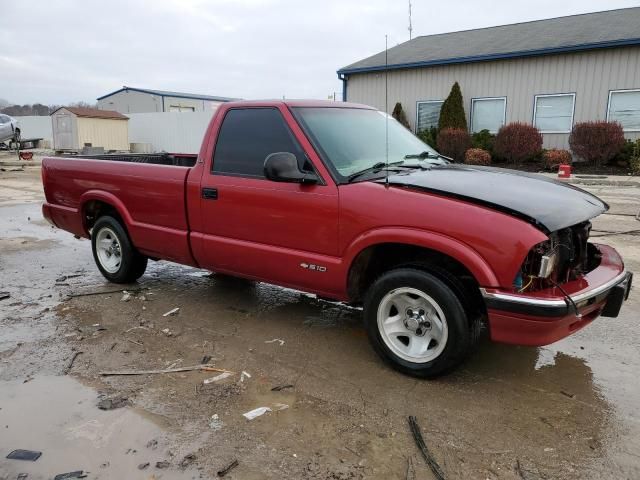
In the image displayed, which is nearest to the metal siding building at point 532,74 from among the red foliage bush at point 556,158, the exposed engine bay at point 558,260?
the red foliage bush at point 556,158

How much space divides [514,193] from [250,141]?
217cm

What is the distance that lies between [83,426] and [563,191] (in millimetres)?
3588

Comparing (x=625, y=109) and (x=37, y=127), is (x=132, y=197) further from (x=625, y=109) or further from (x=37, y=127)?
(x=37, y=127)

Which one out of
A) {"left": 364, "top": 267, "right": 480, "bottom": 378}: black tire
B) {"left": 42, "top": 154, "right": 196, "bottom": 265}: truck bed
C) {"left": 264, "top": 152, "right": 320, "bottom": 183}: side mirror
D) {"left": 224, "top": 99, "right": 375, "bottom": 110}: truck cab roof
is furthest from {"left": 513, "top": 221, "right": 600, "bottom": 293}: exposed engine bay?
{"left": 42, "top": 154, "right": 196, "bottom": 265}: truck bed

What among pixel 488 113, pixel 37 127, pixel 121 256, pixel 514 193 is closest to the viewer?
pixel 514 193

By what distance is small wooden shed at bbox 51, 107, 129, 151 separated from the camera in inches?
1040

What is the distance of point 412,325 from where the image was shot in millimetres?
3578

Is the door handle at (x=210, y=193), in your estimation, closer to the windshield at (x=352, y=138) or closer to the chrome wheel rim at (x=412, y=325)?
the windshield at (x=352, y=138)

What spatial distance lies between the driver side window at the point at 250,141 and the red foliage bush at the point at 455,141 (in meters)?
15.9

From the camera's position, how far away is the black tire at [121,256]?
5.48 metres

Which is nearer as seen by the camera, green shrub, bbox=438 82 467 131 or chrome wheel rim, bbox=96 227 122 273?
chrome wheel rim, bbox=96 227 122 273

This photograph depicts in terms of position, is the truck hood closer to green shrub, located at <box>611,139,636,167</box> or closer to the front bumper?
the front bumper

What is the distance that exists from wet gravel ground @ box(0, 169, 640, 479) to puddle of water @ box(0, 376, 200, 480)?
0.01 meters

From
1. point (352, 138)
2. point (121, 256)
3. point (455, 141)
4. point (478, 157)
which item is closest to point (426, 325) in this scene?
point (352, 138)
